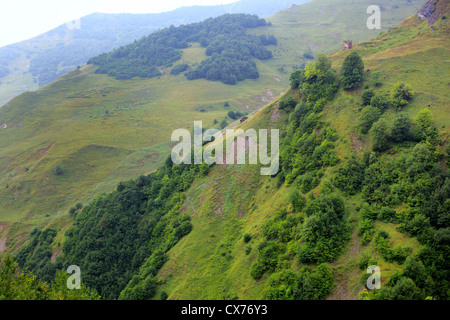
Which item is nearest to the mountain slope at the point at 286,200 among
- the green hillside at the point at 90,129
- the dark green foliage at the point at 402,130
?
the dark green foliage at the point at 402,130

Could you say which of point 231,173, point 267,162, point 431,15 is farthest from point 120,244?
point 431,15

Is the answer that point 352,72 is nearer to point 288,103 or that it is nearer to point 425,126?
point 288,103

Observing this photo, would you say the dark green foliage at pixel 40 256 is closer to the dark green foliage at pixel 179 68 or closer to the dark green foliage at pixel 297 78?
the dark green foliage at pixel 297 78

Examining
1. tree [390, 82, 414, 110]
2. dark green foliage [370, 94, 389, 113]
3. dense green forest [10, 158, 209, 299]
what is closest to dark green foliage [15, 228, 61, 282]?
dense green forest [10, 158, 209, 299]

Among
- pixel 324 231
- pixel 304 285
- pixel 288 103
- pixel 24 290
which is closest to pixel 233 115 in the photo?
pixel 288 103

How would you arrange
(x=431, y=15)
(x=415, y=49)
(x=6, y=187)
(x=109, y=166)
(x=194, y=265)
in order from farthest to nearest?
(x=109, y=166) < (x=6, y=187) < (x=431, y=15) < (x=415, y=49) < (x=194, y=265)
